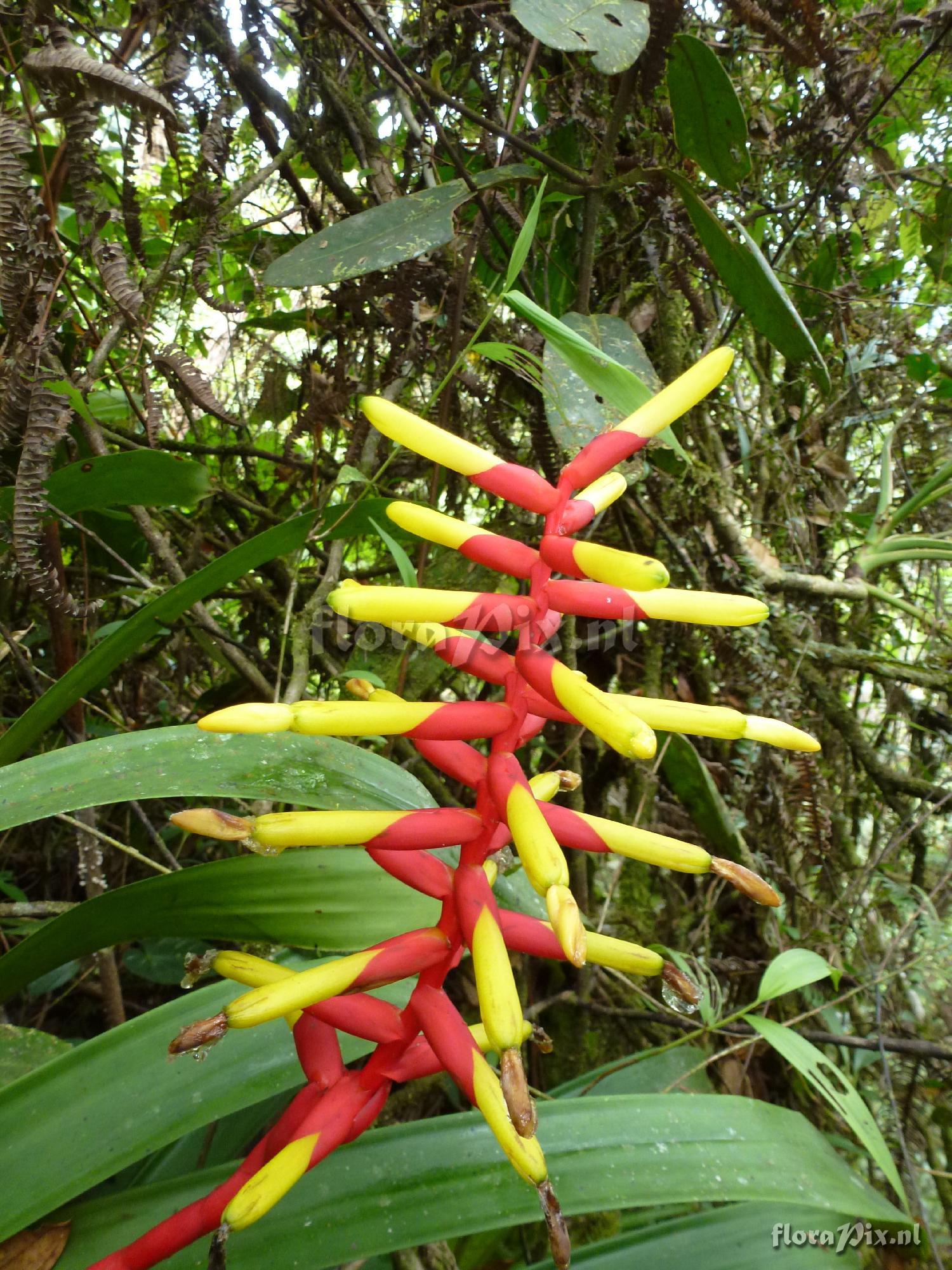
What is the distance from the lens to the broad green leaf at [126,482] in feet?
2.60

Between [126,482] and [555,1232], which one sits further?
[126,482]

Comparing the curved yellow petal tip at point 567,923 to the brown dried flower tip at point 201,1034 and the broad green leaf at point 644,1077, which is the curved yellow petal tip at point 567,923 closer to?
the brown dried flower tip at point 201,1034

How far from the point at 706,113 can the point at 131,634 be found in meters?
0.92

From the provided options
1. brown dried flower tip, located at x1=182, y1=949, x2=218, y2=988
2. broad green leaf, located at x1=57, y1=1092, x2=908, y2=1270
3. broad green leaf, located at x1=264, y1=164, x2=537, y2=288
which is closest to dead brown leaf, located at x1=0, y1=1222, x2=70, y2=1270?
broad green leaf, located at x1=57, y1=1092, x2=908, y2=1270

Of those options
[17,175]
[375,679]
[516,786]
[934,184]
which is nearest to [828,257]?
[934,184]

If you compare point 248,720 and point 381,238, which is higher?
point 381,238

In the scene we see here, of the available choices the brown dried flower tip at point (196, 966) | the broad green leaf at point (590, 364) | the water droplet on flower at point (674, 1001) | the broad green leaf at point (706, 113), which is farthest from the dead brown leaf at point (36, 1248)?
the broad green leaf at point (706, 113)

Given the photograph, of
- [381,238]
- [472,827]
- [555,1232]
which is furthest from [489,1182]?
[381,238]

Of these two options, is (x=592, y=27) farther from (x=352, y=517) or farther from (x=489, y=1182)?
(x=489, y=1182)

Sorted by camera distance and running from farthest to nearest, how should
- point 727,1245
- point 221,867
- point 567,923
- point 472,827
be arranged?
point 727,1245 < point 221,867 < point 472,827 < point 567,923

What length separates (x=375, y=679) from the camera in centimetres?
91

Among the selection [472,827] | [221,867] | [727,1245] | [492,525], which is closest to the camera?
[472,827]

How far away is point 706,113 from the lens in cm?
96

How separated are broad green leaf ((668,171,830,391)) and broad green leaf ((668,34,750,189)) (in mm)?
96
